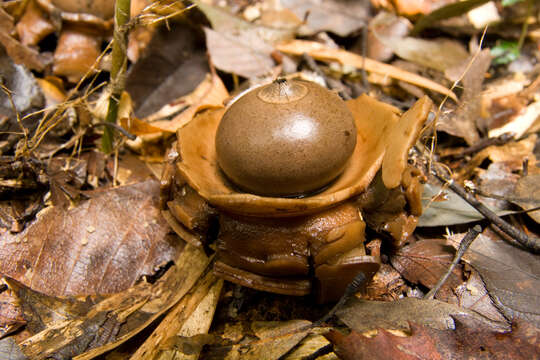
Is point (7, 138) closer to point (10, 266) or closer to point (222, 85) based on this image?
point (10, 266)

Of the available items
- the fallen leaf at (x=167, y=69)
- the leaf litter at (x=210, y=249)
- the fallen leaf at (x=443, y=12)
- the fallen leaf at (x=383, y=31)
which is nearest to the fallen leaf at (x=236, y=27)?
the leaf litter at (x=210, y=249)

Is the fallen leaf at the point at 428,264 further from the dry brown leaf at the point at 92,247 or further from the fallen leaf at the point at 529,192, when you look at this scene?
the dry brown leaf at the point at 92,247

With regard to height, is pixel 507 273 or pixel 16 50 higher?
pixel 16 50

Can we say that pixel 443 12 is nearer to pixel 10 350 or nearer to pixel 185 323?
pixel 185 323

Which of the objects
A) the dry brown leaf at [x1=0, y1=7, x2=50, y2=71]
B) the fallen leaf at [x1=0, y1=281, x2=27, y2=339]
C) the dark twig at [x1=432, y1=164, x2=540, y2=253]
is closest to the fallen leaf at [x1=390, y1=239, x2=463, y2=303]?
the dark twig at [x1=432, y1=164, x2=540, y2=253]

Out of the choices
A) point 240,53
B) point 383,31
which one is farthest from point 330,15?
point 240,53

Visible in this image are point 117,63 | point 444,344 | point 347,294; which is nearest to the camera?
point 444,344

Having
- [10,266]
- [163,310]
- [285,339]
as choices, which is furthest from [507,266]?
[10,266]
